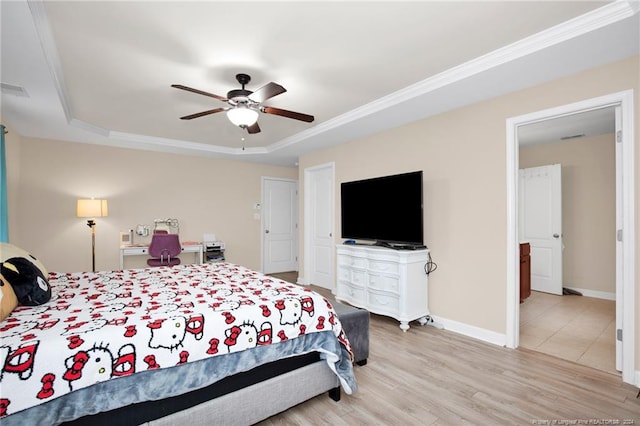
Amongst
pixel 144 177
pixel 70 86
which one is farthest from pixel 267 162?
pixel 70 86

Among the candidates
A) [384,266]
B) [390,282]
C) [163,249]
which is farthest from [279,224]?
[390,282]

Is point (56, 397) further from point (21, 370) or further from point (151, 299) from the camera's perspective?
point (151, 299)

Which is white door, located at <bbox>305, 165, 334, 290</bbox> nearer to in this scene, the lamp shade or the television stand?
the television stand

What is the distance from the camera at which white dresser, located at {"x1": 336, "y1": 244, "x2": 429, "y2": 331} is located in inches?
133

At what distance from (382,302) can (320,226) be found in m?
2.14

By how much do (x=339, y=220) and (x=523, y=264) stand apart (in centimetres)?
267

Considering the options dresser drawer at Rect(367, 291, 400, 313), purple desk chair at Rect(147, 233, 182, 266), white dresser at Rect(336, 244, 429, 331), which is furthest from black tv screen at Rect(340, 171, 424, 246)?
purple desk chair at Rect(147, 233, 182, 266)

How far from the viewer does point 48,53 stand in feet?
7.63

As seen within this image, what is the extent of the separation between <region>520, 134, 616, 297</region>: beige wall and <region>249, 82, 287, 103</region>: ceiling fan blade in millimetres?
5101

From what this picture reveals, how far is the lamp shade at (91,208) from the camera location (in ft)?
14.7

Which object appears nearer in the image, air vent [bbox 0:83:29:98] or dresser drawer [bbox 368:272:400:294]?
air vent [bbox 0:83:29:98]

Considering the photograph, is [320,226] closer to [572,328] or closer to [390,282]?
[390,282]

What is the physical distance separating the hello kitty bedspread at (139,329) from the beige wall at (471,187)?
1.81 meters

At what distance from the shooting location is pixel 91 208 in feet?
14.8
